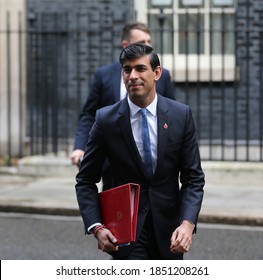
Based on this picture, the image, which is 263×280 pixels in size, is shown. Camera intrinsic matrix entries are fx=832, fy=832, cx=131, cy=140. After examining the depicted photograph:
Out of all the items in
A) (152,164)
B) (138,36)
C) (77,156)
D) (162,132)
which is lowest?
(77,156)

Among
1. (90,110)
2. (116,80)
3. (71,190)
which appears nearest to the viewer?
(116,80)

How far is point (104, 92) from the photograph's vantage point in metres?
6.30

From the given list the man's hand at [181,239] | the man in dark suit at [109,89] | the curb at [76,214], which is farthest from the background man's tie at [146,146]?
the curb at [76,214]

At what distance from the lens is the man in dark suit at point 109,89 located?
6.16 meters

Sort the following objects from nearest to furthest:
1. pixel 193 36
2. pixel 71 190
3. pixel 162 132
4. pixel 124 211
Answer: pixel 124 211 → pixel 162 132 → pixel 71 190 → pixel 193 36

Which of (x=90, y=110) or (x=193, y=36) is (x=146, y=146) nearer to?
(x=90, y=110)

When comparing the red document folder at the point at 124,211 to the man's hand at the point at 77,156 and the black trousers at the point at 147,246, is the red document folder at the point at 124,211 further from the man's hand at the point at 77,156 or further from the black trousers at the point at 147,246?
the man's hand at the point at 77,156

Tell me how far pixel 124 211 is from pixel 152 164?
32 centimetres

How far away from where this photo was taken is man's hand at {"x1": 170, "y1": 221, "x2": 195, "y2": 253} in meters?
4.04

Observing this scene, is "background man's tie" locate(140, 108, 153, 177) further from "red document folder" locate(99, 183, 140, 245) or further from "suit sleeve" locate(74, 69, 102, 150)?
"suit sleeve" locate(74, 69, 102, 150)

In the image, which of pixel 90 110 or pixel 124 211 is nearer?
pixel 124 211

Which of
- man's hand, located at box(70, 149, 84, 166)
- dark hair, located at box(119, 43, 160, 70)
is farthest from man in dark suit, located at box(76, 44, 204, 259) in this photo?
man's hand, located at box(70, 149, 84, 166)

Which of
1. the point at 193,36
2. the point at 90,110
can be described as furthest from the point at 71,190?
the point at 90,110

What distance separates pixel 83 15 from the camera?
12.9 meters
